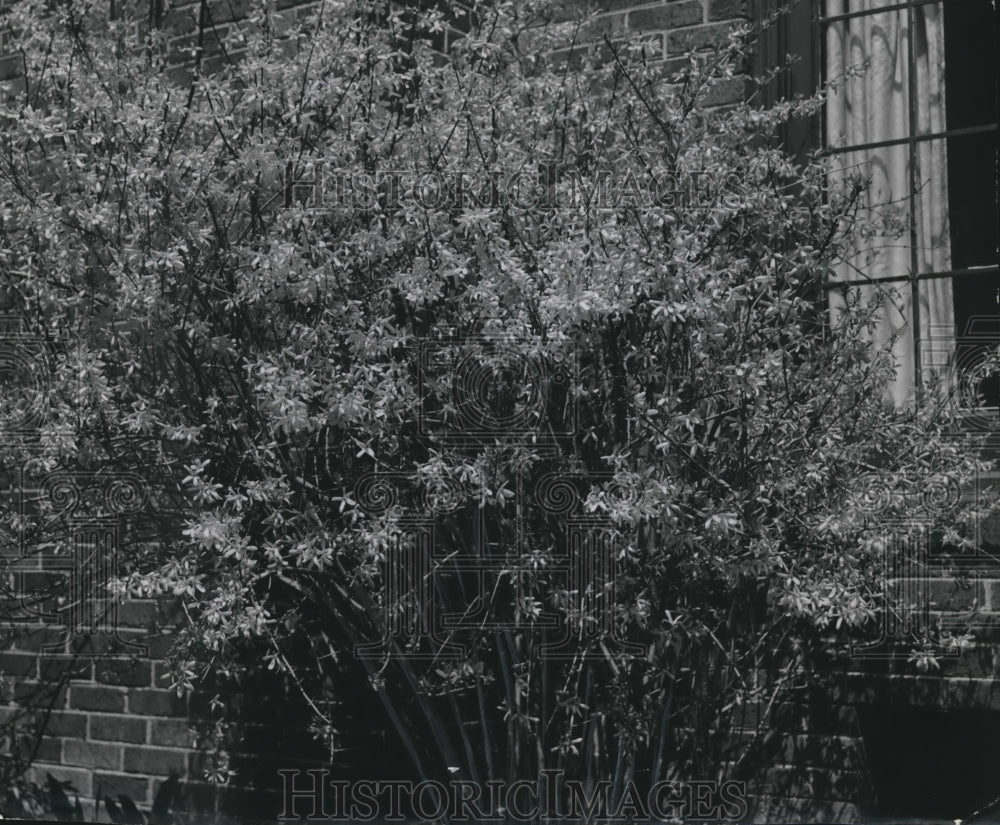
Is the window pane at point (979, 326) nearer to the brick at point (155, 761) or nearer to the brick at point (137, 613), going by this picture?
the brick at point (137, 613)

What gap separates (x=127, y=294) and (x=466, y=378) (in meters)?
0.91

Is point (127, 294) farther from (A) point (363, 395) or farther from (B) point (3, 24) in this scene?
(B) point (3, 24)

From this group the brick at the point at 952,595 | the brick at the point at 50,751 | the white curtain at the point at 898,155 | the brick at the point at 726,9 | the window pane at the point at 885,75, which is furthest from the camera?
the brick at the point at 50,751

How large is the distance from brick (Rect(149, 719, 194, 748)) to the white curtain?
277 cm

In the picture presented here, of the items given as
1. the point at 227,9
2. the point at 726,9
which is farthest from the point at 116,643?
the point at 726,9

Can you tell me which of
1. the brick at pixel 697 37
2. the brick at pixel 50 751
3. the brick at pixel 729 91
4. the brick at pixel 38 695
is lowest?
the brick at pixel 50 751

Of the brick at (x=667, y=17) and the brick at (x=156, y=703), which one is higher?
the brick at (x=667, y=17)

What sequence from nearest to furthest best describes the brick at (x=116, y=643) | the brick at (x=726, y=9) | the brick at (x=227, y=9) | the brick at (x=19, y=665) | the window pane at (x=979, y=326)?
the window pane at (x=979, y=326) < the brick at (x=726, y=9) < the brick at (x=116, y=643) < the brick at (x=227, y=9) < the brick at (x=19, y=665)

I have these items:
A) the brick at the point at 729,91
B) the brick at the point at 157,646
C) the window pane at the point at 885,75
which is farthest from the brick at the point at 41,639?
the window pane at the point at 885,75

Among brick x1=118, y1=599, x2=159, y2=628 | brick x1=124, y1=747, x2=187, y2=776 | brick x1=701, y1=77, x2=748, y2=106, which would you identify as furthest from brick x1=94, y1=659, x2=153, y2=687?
brick x1=701, y1=77, x2=748, y2=106

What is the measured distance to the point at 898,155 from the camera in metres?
4.95

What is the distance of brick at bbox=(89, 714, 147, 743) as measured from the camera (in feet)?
17.2

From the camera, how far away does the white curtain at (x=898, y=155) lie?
15.8ft

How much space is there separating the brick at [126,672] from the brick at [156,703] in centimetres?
4
